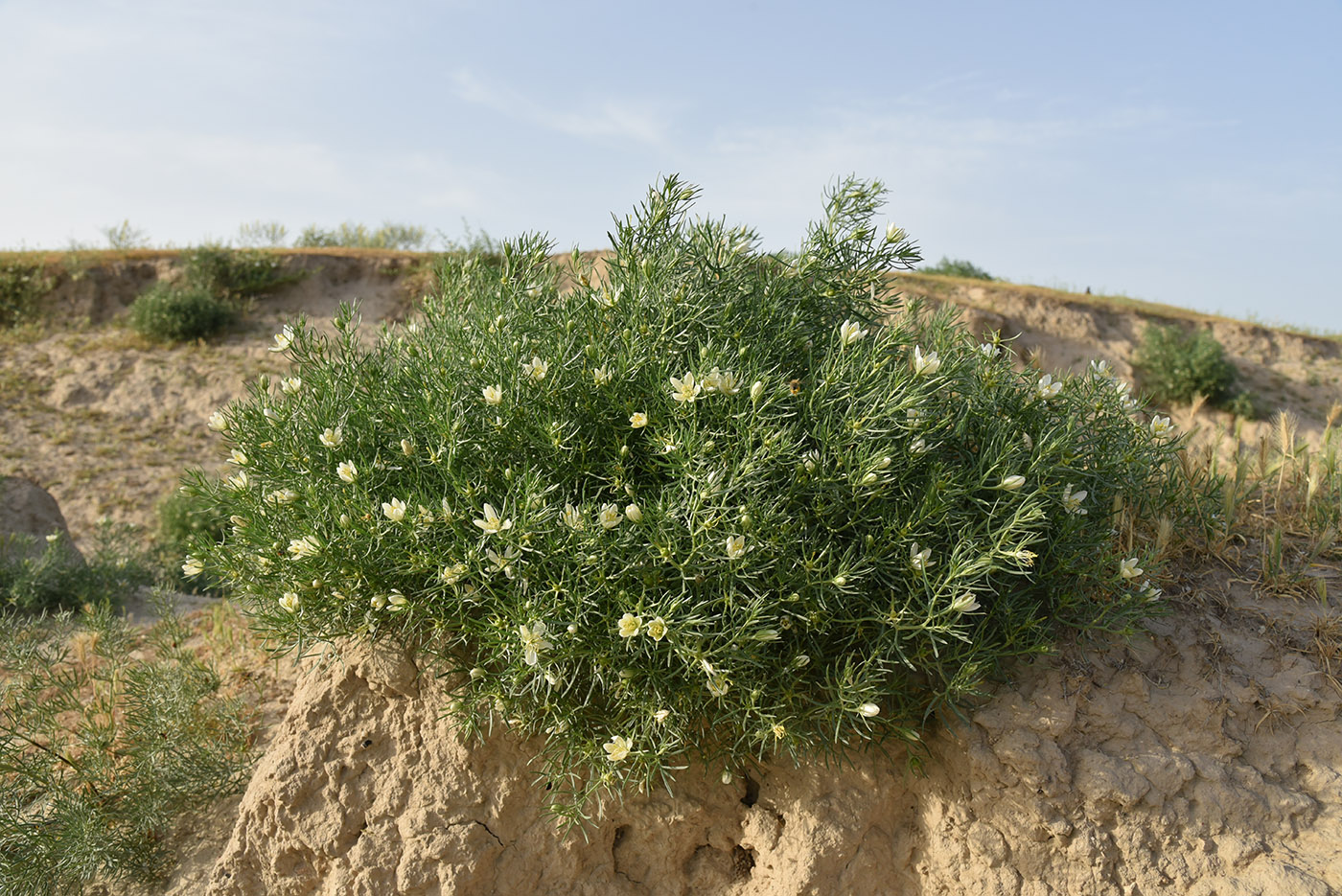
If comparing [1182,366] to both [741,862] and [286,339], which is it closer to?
[741,862]

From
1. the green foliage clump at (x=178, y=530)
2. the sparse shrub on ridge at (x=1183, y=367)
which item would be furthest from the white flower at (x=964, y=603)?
the sparse shrub on ridge at (x=1183, y=367)

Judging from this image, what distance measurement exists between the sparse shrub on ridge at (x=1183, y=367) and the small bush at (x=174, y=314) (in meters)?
17.5

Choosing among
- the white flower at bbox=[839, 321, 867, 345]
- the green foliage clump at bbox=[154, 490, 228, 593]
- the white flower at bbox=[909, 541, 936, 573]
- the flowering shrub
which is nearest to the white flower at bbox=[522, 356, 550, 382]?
the flowering shrub

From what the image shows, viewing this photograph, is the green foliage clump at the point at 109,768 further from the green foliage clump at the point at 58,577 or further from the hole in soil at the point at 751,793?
the hole in soil at the point at 751,793

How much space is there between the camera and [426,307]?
3922 mm

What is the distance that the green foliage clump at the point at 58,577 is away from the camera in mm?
6719

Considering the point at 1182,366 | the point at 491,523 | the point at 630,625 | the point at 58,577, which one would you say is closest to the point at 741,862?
the point at 630,625

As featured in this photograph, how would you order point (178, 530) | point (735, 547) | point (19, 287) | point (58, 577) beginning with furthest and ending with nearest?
point (19, 287) → point (178, 530) → point (58, 577) → point (735, 547)

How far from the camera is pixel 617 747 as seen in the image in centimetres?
285

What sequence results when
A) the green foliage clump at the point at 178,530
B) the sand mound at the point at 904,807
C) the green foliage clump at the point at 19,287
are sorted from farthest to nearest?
the green foliage clump at the point at 19,287 → the green foliage clump at the point at 178,530 → the sand mound at the point at 904,807

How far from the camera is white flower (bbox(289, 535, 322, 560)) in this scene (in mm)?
3008

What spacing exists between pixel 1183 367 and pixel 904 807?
1620cm

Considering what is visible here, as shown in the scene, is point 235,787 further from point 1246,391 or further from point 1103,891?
point 1246,391

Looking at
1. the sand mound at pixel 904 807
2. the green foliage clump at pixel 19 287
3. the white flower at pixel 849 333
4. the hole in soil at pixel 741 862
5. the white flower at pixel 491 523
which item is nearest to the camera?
the white flower at pixel 491 523
